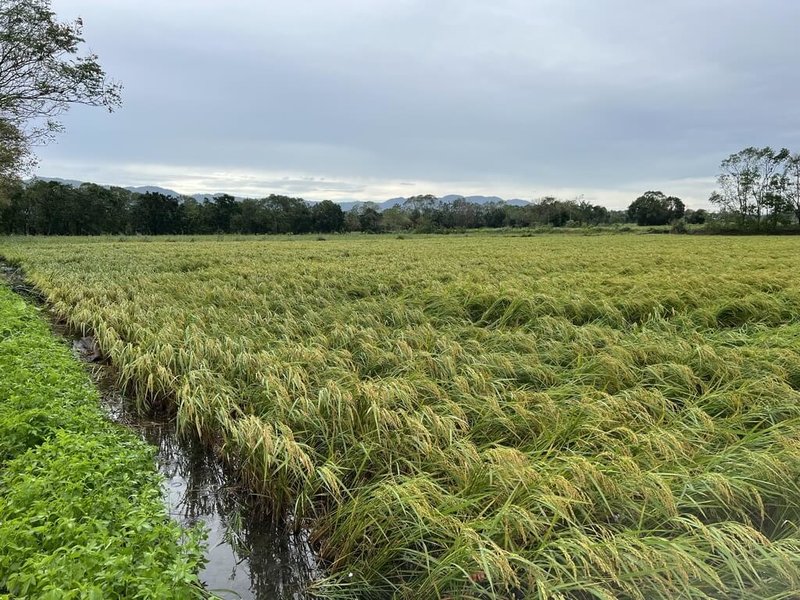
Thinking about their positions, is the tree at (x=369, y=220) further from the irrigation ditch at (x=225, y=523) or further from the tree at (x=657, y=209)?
the irrigation ditch at (x=225, y=523)

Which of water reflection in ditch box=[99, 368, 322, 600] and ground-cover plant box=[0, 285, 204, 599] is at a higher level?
ground-cover plant box=[0, 285, 204, 599]

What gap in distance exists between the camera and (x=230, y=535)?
134 inches

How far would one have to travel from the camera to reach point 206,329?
25.8 ft

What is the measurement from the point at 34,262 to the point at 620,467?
22600 millimetres

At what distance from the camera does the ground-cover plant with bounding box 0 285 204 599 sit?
2.12m

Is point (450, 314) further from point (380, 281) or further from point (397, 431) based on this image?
point (397, 431)

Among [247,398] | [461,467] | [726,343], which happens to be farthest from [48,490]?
[726,343]

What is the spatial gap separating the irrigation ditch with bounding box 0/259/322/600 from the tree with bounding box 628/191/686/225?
93.3m

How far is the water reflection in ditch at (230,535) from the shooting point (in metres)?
2.97

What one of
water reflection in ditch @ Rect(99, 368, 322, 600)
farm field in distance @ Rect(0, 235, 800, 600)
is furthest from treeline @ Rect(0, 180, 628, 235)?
water reflection in ditch @ Rect(99, 368, 322, 600)

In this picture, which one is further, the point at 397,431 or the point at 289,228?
the point at 289,228

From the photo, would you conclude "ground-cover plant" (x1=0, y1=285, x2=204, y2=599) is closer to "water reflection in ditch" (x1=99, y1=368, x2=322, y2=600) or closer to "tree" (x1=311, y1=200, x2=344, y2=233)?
"water reflection in ditch" (x1=99, y1=368, x2=322, y2=600)

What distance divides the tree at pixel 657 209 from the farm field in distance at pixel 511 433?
8534cm

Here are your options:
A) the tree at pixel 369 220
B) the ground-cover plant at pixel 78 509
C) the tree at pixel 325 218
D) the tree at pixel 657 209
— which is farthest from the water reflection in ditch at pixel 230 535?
the tree at pixel 657 209
